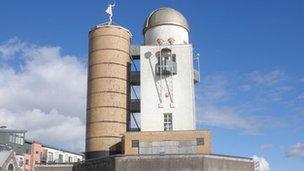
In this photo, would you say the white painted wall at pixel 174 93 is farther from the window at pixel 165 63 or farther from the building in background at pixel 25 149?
the building in background at pixel 25 149

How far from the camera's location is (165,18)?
56812mm

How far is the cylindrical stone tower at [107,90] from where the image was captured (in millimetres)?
52812

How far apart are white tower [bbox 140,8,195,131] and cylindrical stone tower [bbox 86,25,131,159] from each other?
3.00 m

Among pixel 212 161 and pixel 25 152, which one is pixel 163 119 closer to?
pixel 212 161

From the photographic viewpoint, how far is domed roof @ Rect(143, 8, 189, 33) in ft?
186

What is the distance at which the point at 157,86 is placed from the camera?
53250mm

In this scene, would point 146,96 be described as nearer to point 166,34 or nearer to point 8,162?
point 166,34

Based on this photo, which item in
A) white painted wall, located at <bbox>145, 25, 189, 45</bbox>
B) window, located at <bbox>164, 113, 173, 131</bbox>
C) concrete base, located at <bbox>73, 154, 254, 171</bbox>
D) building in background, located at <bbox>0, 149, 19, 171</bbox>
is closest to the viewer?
concrete base, located at <bbox>73, 154, 254, 171</bbox>

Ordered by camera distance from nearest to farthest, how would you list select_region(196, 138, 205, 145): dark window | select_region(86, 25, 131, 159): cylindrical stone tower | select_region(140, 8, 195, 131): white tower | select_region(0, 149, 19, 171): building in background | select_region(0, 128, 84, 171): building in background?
select_region(196, 138, 205, 145): dark window, select_region(140, 8, 195, 131): white tower, select_region(86, 25, 131, 159): cylindrical stone tower, select_region(0, 149, 19, 171): building in background, select_region(0, 128, 84, 171): building in background

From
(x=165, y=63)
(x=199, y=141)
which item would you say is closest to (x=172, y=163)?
(x=199, y=141)

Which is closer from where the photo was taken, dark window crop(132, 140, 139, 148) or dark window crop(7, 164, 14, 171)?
→ dark window crop(132, 140, 139, 148)

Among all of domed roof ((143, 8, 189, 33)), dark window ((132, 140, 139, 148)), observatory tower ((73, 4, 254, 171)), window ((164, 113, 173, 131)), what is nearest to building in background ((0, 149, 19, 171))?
observatory tower ((73, 4, 254, 171))

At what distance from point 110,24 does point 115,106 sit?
407 inches

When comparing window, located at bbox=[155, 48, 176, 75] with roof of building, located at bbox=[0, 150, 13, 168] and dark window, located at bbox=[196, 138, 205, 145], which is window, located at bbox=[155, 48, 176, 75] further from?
roof of building, located at bbox=[0, 150, 13, 168]
